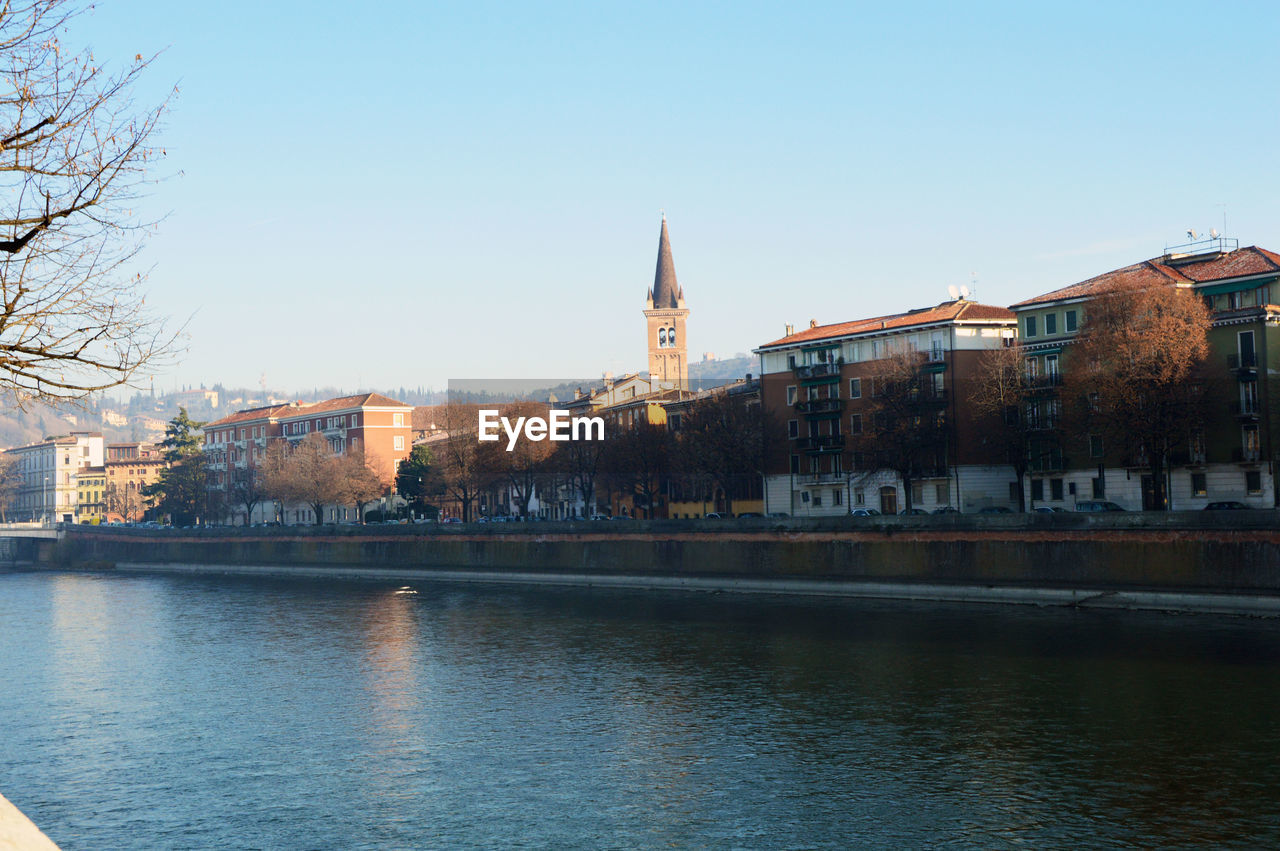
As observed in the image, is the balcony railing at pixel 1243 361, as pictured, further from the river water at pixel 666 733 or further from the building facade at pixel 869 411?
the river water at pixel 666 733

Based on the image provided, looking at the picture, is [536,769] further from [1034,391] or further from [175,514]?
[175,514]

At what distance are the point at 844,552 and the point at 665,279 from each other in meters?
117

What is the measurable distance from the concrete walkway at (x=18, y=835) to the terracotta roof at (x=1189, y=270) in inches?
2659

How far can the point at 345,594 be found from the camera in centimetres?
8431

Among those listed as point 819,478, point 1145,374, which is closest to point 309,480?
point 819,478

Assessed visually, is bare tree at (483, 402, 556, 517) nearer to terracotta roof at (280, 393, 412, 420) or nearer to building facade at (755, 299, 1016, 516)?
building facade at (755, 299, 1016, 516)

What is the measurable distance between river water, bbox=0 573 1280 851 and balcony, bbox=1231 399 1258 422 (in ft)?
69.7

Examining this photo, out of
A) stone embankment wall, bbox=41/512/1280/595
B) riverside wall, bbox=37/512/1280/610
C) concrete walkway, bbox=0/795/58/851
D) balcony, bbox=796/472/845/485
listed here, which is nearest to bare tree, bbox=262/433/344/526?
riverside wall, bbox=37/512/1280/610

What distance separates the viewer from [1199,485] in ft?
233

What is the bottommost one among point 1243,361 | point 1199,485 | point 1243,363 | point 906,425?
point 1199,485

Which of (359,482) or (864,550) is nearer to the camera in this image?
(864,550)

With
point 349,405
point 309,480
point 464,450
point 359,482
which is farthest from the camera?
point 349,405

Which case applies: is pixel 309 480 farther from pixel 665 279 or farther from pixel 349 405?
pixel 665 279

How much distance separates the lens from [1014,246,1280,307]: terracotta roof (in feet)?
227
